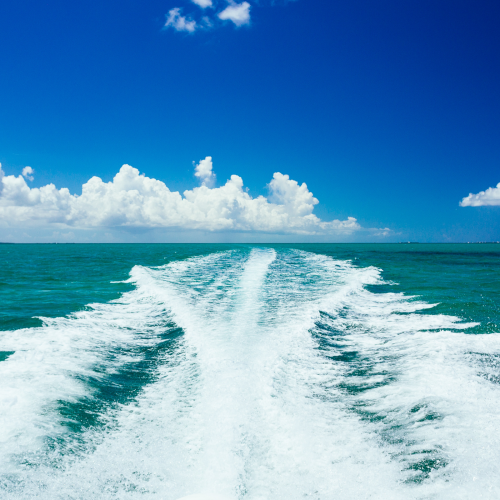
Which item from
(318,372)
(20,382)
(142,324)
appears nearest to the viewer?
(20,382)

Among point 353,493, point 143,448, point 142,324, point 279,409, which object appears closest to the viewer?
point 353,493

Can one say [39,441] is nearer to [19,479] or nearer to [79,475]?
[19,479]

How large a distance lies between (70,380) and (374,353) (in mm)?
6941

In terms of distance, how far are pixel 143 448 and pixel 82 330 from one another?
6.59 meters

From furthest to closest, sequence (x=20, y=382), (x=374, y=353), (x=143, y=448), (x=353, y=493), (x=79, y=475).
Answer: (x=374, y=353) < (x=20, y=382) < (x=143, y=448) < (x=79, y=475) < (x=353, y=493)

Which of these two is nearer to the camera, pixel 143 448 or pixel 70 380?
pixel 143 448

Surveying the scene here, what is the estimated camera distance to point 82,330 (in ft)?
32.4

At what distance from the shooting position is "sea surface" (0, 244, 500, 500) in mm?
3795

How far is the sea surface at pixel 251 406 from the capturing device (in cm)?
379

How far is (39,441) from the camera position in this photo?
14.7 ft

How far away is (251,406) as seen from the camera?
5438mm

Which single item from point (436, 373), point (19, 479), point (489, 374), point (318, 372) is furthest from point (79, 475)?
point (489, 374)

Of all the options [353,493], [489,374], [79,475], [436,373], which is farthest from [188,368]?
[489,374]

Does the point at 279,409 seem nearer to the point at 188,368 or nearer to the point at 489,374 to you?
Result: the point at 188,368
